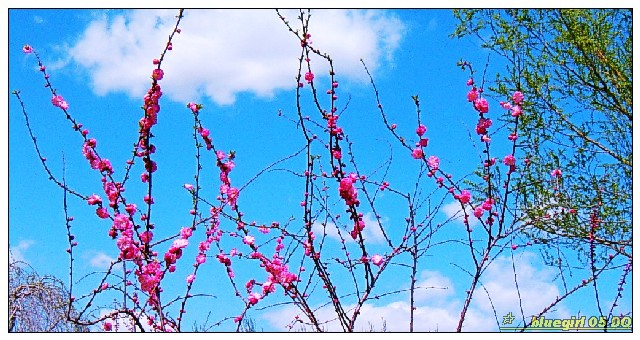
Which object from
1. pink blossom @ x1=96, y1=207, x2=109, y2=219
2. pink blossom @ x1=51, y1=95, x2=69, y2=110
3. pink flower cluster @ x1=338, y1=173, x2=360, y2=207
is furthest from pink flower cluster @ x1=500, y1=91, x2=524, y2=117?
pink blossom @ x1=51, y1=95, x2=69, y2=110

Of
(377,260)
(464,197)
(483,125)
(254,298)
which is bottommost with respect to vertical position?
(254,298)

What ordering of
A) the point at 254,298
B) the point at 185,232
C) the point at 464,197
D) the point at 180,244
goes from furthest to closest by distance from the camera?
1. the point at 464,197
2. the point at 254,298
3. the point at 185,232
4. the point at 180,244

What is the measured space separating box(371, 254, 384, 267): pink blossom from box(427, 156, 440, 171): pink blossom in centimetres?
47

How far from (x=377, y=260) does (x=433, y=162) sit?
513 mm

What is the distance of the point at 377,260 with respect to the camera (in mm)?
2580

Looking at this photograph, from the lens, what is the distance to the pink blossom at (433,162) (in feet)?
9.20

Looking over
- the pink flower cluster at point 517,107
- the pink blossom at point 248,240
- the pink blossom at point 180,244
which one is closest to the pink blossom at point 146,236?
the pink blossom at point 180,244

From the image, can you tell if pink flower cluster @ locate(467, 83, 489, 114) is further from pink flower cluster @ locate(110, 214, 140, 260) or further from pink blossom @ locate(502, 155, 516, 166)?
pink flower cluster @ locate(110, 214, 140, 260)

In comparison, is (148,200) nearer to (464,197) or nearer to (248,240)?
(248,240)

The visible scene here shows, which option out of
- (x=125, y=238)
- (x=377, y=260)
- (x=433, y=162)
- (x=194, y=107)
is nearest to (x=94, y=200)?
(x=125, y=238)

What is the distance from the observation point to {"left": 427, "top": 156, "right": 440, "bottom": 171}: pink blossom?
2.80 meters
